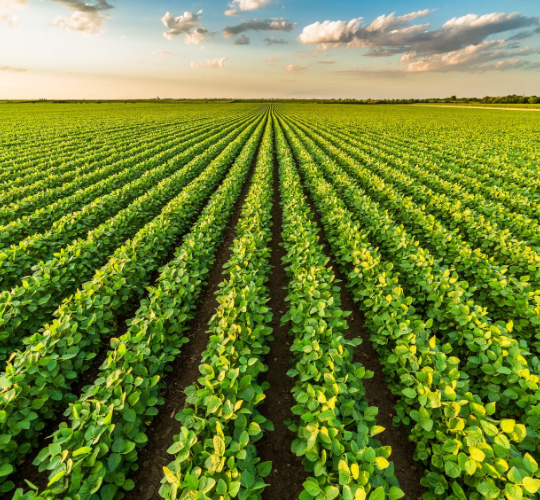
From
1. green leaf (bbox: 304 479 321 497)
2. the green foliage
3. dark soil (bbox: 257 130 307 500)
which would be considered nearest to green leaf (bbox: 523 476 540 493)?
green leaf (bbox: 304 479 321 497)

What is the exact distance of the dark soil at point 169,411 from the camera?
3273mm

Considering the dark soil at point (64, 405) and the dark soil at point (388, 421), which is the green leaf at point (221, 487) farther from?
the dark soil at point (388, 421)

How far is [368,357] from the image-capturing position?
4980 mm

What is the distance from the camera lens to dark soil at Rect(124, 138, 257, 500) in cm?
327

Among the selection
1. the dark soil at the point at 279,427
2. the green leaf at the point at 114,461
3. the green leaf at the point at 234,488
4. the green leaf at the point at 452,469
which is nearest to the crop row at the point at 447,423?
the green leaf at the point at 452,469

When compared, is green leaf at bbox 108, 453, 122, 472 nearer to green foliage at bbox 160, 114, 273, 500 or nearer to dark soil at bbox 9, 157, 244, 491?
green foliage at bbox 160, 114, 273, 500

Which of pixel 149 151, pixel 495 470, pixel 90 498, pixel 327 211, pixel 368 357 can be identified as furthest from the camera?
pixel 149 151

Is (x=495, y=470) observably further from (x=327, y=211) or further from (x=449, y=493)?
(x=327, y=211)

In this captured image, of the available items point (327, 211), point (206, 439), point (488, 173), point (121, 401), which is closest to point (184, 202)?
point (327, 211)

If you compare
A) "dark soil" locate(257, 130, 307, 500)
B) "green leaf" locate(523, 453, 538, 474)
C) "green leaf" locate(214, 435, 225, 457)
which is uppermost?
"green leaf" locate(523, 453, 538, 474)

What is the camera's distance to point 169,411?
4059 millimetres

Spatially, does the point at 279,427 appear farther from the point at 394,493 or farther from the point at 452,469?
the point at 452,469

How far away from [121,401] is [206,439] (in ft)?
3.58

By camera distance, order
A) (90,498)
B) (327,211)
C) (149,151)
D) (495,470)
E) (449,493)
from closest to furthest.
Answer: (495,470) → (90,498) → (449,493) → (327,211) → (149,151)
